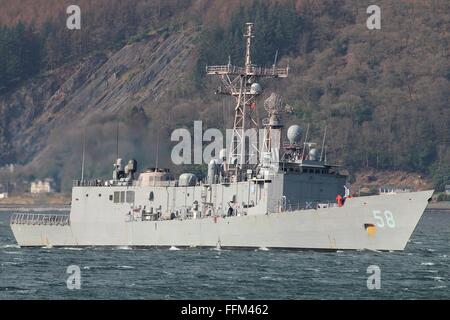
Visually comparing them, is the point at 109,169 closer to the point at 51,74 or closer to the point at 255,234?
the point at 255,234

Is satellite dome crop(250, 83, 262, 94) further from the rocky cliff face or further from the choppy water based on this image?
the rocky cliff face

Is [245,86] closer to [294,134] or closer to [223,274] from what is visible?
[294,134]

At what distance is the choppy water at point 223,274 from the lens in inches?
1747

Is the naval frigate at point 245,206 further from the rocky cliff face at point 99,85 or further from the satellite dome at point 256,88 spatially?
the rocky cliff face at point 99,85

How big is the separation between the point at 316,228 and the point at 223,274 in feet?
26.1

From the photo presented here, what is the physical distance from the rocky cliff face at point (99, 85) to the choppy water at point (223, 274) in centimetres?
7622

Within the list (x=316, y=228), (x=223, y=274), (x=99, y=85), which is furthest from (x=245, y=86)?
(x=99, y=85)

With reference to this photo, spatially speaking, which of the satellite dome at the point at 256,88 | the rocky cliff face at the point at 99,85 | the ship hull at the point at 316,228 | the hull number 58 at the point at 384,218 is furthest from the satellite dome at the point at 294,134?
the rocky cliff face at the point at 99,85

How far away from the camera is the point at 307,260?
5406cm

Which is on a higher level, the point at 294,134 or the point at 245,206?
the point at 294,134

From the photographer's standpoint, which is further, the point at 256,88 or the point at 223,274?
the point at 256,88

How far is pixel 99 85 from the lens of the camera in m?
Result: 145

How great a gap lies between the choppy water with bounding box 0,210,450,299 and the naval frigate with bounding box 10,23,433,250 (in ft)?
3.20

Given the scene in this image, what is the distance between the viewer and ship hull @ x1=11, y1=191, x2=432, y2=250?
55.0 m
